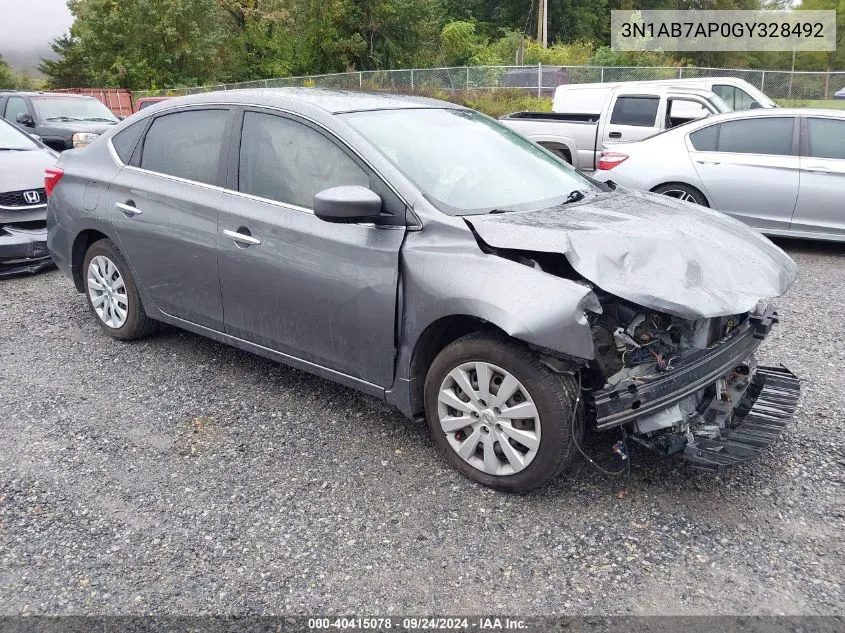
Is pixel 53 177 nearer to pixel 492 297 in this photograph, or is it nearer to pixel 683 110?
pixel 492 297

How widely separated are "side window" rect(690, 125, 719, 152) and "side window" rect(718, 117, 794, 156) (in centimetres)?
6

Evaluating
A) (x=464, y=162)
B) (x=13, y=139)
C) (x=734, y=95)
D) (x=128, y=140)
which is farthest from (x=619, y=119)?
(x=13, y=139)

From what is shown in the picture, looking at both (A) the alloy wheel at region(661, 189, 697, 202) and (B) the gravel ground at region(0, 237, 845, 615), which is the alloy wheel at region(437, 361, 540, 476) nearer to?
(B) the gravel ground at region(0, 237, 845, 615)

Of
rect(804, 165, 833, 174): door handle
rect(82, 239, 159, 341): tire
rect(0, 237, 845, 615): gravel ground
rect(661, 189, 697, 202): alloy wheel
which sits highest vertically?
rect(804, 165, 833, 174): door handle

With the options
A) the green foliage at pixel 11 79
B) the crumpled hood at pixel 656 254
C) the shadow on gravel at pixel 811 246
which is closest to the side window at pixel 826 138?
the shadow on gravel at pixel 811 246

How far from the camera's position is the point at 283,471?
3412 mm

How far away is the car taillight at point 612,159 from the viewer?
8.34 metres

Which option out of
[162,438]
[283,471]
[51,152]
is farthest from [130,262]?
[51,152]

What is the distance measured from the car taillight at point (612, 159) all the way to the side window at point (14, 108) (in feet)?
36.2

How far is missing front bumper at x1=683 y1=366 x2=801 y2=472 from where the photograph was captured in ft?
9.73

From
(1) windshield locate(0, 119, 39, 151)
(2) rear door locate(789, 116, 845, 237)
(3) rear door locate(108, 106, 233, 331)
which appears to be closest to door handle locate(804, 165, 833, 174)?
(2) rear door locate(789, 116, 845, 237)

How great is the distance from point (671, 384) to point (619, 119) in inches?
351

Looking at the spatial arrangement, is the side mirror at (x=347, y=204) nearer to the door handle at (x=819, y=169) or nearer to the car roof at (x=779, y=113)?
the door handle at (x=819, y=169)

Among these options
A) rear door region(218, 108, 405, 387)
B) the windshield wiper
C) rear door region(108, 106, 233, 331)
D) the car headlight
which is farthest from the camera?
the car headlight
